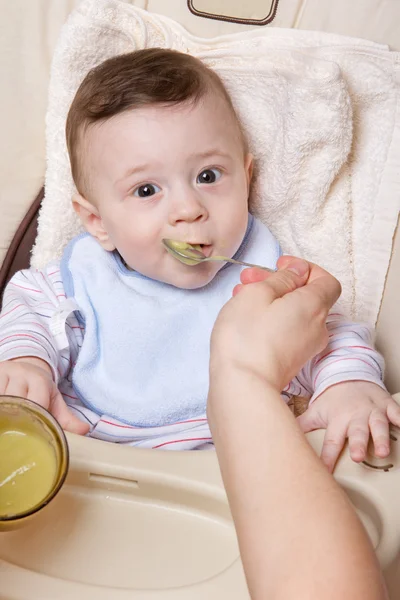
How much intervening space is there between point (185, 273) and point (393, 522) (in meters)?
0.53

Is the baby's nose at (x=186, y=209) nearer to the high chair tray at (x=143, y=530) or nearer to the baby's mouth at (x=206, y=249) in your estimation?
the baby's mouth at (x=206, y=249)

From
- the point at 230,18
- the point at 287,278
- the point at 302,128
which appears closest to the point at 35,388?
the point at 287,278

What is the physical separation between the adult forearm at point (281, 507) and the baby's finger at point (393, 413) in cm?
33

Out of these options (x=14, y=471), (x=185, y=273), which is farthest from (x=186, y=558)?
(x=185, y=273)

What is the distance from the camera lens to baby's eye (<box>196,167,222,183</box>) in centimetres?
109

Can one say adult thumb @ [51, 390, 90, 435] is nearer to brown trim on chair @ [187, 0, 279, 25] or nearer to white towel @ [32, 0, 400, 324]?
white towel @ [32, 0, 400, 324]

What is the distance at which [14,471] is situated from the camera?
69cm

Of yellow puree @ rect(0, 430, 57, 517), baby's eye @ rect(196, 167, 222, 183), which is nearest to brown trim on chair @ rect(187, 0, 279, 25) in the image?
baby's eye @ rect(196, 167, 222, 183)

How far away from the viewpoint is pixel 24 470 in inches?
27.1

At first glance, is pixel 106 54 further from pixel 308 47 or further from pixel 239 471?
pixel 239 471

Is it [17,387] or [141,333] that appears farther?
[141,333]

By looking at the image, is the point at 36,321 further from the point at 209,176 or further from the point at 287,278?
the point at 287,278

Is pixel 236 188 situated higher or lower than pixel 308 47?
lower

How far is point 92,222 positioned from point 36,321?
0.22 metres
